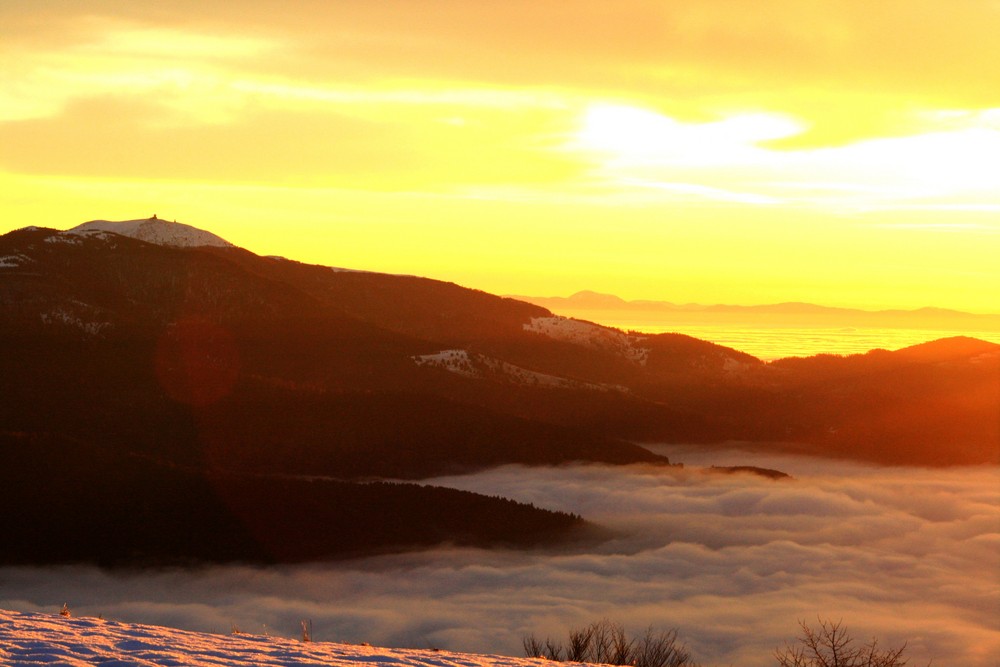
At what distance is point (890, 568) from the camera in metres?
166

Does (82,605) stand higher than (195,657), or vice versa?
(195,657)

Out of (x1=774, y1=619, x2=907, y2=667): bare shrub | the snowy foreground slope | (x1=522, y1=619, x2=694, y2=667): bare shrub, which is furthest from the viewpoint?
(x1=522, y1=619, x2=694, y2=667): bare shrub

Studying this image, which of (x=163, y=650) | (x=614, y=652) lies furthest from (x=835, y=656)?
(x=163, y=650)

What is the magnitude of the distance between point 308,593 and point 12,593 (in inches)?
1267

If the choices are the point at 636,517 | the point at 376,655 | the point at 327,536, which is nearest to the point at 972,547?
the point at 636,517

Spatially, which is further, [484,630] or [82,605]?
[82,605]

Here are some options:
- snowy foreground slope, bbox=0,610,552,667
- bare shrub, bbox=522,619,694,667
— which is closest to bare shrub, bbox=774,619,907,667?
bare shrub, bbox=522,619,694,667

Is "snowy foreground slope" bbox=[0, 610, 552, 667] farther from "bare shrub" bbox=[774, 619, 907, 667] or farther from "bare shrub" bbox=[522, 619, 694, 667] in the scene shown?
"bare shrub" bbox=[774, 619, 907, 667]

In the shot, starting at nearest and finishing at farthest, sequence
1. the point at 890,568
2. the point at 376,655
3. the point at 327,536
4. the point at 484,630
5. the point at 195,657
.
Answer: the point at 195,657 < the point at 376,655 < the point at 484,630 < the point at 327,536 < the point at 890,568

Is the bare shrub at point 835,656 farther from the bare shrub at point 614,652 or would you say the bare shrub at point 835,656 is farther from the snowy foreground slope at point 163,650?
the snowy foreground slope at point 163,650

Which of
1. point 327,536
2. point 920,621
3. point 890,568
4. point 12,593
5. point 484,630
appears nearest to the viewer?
point 484,630

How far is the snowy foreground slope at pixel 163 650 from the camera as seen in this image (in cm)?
2109

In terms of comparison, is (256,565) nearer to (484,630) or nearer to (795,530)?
(484,630)

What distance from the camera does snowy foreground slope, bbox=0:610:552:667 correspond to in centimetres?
2109
